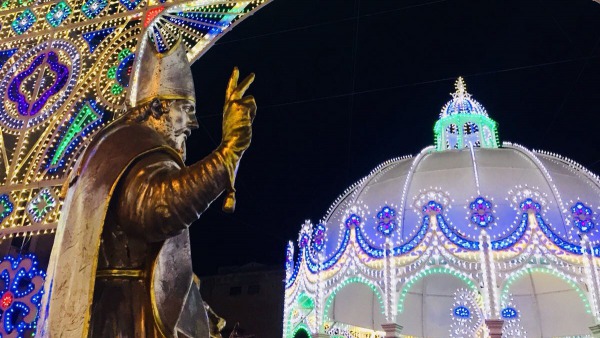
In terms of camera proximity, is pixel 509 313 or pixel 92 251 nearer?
pixel 92 251

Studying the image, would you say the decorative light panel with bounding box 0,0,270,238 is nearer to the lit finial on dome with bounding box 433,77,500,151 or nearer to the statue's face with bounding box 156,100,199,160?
the statue's face with bounding box 156,100,199,160

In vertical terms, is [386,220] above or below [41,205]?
above

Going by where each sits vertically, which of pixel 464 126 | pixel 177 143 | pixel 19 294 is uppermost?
pixel 464 126

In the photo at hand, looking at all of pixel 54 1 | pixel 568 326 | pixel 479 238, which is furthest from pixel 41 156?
pixel 568 326

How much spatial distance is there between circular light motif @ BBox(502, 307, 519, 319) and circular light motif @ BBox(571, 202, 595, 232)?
2.97 metres

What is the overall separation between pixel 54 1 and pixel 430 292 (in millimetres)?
11856

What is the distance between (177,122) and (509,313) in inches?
519

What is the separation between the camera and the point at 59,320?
5.81 ft

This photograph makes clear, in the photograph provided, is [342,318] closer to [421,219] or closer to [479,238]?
[421,219]

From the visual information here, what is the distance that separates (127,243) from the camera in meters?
1.90

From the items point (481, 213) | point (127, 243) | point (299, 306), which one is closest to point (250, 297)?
point (299, 306)

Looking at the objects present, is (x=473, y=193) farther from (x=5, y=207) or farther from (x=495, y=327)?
(x=5, y=207)

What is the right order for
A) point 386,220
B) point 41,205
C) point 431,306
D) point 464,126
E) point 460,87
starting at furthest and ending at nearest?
point 460,87 < point 464,126 < point 431,306 < point 386,220 < point 41,205

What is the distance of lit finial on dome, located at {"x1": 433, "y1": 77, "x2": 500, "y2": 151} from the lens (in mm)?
15664
